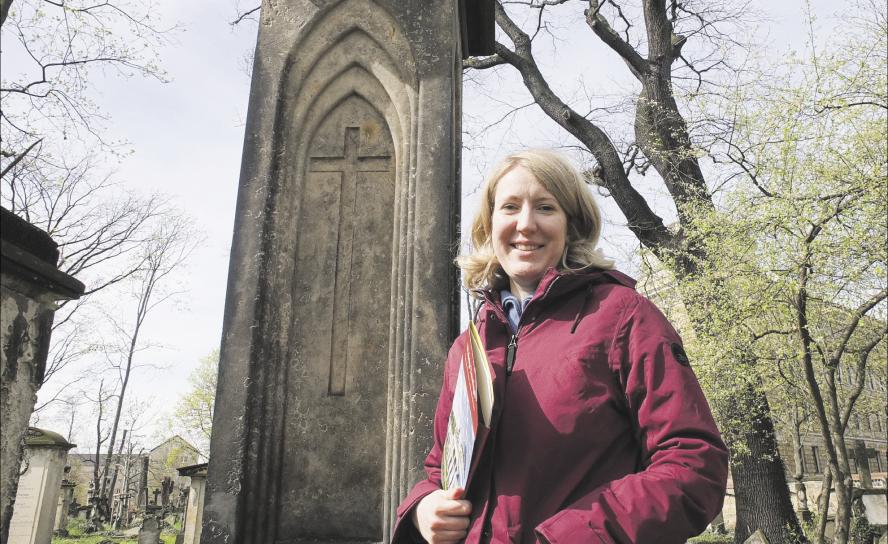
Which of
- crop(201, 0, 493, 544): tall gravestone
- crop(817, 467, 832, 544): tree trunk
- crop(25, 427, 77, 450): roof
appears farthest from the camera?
crop(25, 427, 77, 450): roof

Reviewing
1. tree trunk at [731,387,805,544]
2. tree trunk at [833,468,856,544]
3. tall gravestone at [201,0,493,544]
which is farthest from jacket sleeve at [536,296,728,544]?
tree trunk at [731,387,805,544]

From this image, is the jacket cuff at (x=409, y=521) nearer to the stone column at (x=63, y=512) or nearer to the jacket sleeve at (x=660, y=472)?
the jacket sleeve at (x=660, y=472)

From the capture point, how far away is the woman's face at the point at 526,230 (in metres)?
1.66

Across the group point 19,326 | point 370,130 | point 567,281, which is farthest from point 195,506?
point 567,281

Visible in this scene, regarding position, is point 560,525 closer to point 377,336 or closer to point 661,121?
point 377,336

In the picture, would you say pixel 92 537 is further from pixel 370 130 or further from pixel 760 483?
pixel 370 130

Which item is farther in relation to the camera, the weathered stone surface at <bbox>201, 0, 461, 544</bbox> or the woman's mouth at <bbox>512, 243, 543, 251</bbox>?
the weathered stone surface at <bbox>201, 0, 461, 544</bbox>

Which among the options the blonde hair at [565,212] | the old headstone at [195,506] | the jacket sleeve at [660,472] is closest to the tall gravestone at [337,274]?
the blonde hair at [565,212]

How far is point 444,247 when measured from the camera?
10.3ft

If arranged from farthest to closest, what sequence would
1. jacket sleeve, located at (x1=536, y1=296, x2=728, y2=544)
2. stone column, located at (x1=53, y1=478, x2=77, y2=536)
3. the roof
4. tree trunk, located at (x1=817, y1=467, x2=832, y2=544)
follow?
1. stone column, located at (x1=53, y1=478, x2=77, y2=536)
2. the roof
3. tree trunk, located at (x1=817, y1=467, x2=832, y2=544)
4. jacket sleeve, located at (x1=536, y1=296, x2=728, y2=544)

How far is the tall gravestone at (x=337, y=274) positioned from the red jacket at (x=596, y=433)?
4.93 ft

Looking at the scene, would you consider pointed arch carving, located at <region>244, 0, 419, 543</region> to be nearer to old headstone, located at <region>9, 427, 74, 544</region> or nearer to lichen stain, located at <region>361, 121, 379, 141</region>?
lichen stain, located at <region>361, 121, 379, 141</region>

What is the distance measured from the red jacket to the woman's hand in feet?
0.12

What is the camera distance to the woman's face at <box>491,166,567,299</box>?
A: 1658 mm
